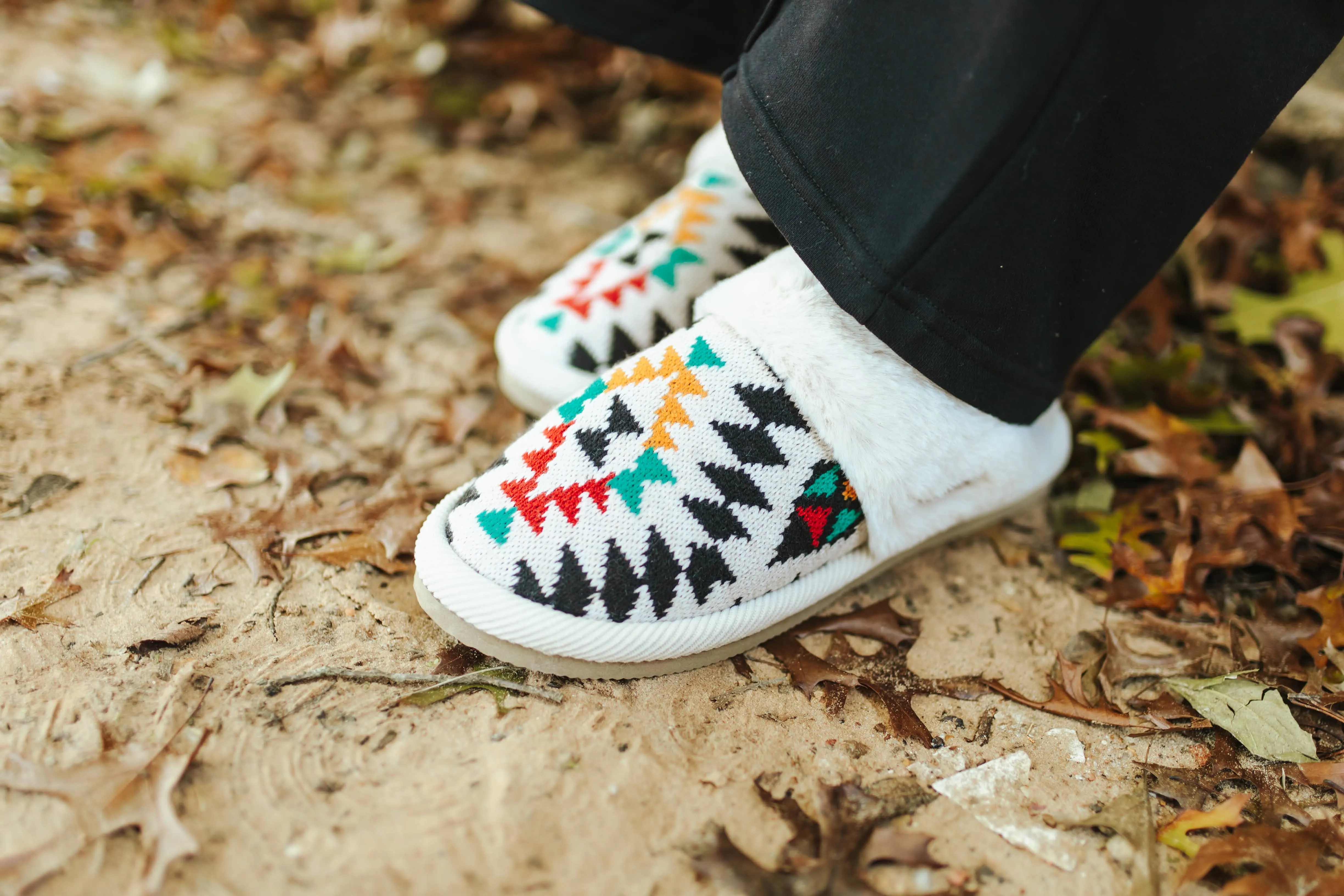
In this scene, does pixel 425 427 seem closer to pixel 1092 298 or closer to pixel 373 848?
pixel 373 848

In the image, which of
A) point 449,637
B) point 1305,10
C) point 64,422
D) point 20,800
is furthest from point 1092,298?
point 64,422

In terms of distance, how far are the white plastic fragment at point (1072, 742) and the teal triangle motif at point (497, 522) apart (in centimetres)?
64

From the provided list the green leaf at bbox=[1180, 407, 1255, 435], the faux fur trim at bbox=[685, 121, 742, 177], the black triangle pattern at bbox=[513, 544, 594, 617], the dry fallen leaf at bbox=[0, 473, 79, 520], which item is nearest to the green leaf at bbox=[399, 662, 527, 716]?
the black triangle pattern at bbox=[513, 544, 594, 617]

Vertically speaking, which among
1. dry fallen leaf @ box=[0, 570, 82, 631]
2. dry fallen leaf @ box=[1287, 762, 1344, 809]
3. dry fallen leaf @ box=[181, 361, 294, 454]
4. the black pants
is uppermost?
the black pants

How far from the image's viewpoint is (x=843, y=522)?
103 centimetres

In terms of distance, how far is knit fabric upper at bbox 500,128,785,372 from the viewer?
1299 millimetres

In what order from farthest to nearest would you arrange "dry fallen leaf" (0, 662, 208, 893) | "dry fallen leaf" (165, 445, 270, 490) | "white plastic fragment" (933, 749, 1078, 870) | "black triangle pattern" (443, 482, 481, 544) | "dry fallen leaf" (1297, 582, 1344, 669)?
"dry fallen leaf" (165, 445, 270, 490), "dry fallen leaf" (1297, 582, 1344, 669), "black triangle pattern" (443, 482, 481, 544), "white plastic fragment" (933, 749, 1078, 870), "dry fallen leaf" (0, 662, 208, 893)

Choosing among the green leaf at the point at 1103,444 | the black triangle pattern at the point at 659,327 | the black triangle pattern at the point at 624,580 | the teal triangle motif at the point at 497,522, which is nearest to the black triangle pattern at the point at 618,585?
the black triangle pattern at the point at 624,580

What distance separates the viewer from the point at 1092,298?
100cm

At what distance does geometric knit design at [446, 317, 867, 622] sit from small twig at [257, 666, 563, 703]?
0.36 ft

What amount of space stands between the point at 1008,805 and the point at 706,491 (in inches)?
17.7

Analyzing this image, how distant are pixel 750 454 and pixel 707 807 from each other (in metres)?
0.37

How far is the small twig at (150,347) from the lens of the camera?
136 centimetres

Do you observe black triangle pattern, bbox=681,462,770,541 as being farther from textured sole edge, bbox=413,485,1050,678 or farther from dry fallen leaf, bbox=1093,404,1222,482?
dry fallen leaf, bbox=1093,404,1222,482
